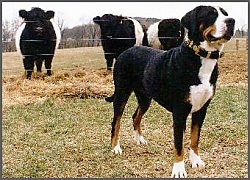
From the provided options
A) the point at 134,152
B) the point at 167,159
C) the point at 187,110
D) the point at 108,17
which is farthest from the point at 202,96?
the point at 108,17

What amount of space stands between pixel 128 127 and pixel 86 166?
187 cm

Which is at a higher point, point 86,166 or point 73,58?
point 86,166

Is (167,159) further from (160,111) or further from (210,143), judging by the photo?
(160,111)

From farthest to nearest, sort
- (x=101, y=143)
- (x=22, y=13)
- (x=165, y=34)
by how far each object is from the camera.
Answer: (x=165, y=34)
(x=22, y=13)
(x=101, y=143)

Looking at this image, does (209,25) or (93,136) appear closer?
(209,25)

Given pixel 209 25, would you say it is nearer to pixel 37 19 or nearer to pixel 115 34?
pixel 37 19

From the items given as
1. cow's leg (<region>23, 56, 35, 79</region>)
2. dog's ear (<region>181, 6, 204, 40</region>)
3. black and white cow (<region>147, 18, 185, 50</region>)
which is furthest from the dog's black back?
black and white cow (<region>147, 18, 185, 50</region>)

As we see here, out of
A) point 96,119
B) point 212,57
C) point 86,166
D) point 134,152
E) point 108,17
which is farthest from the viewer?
point 108,17

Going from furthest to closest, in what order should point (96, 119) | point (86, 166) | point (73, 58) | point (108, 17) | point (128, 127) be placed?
point (73, 58) < point (108, 17) < point (96, 119) < point (128, 127) < point (86, 166)

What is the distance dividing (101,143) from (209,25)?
2.34m

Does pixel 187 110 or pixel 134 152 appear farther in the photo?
pixel 134 152

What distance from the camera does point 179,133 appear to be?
185 inches

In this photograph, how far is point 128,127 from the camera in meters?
6.99

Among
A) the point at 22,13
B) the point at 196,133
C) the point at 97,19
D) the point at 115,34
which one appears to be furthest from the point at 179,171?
the point at 97,19
